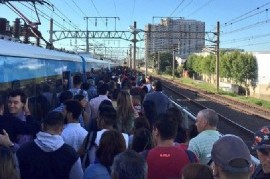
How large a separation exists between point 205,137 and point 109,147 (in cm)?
129

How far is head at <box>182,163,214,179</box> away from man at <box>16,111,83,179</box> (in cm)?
161

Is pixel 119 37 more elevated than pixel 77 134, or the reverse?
pixel 119 37

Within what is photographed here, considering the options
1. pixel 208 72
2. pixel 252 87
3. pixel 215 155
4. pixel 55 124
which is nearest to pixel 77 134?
pixel 55 124

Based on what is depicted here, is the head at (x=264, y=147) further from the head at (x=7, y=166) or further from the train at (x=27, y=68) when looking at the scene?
the train at (x=27, y=68)

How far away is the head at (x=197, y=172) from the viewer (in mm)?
3268

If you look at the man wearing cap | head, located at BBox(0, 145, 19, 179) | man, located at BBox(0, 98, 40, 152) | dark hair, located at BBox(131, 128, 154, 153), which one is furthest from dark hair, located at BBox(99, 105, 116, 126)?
head, located at BBox(0, 145, 19, 179)

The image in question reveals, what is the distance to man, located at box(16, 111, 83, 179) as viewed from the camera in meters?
4.57

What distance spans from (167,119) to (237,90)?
2169 inches

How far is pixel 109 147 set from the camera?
4.47 meters

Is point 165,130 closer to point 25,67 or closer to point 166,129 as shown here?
point 166,129

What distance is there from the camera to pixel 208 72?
75.9 m

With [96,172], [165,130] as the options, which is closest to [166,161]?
[165,130]

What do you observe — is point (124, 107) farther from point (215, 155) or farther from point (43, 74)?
point (43, 74)

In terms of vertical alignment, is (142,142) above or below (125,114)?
below
